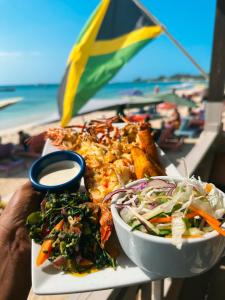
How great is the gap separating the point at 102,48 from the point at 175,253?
673 cm

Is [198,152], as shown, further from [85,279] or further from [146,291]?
[85,279]

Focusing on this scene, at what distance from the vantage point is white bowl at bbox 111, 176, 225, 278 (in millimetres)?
743

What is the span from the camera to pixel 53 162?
1.59m

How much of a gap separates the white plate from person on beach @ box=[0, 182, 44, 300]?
0.11 m

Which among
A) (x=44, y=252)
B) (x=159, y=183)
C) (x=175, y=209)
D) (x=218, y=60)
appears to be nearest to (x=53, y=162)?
(x=44, y=252)

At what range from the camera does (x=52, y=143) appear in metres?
2.04

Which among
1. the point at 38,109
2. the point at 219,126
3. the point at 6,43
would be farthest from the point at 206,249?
the point at 6,43

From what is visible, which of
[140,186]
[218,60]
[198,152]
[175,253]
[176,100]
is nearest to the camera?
[175,253]

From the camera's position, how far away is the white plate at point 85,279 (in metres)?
0.94


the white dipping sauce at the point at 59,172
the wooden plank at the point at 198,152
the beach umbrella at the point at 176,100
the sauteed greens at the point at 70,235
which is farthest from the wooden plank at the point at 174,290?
the beach umbrella at the point at 176,100

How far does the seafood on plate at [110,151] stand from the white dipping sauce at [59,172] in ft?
0.24

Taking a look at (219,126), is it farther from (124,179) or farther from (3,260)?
(3,260)

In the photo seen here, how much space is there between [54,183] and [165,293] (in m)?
1.12

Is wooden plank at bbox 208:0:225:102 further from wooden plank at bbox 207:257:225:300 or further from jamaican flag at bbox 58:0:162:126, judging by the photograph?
jamaican flag at bbox 58:0:162:126
